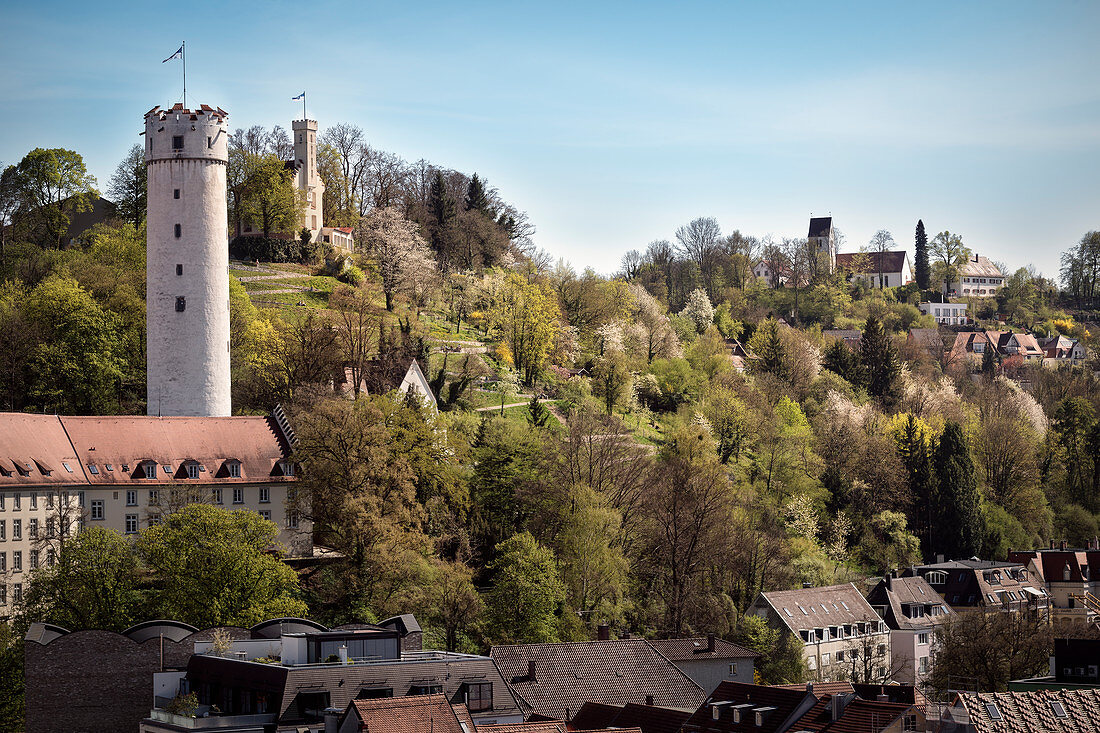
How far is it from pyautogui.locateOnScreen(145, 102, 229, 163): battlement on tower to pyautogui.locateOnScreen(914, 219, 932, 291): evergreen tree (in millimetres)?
113796

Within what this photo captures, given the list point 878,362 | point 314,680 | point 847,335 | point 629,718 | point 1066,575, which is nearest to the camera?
point 314,680

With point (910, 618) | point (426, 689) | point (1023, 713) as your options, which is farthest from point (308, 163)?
point (1023, 713)

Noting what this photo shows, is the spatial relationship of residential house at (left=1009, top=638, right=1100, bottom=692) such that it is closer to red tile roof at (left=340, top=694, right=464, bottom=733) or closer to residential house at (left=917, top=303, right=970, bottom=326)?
red tile roof at (left=340, top=694, right=464, bottom=733)

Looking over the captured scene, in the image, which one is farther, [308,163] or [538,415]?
[308,163]

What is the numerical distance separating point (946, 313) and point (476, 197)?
2575 inches

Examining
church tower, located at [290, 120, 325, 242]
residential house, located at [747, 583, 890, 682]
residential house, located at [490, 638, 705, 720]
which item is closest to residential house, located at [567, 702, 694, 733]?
residential house, located at [490, 638, 705, 720]

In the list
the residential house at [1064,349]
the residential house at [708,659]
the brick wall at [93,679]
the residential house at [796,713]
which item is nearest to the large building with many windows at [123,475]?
the brick wall at [93,679]

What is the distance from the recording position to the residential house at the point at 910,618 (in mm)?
69500

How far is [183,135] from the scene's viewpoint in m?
61.7

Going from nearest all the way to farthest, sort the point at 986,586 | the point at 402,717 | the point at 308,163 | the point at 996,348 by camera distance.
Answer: the point at 402,717
the point at 986,586
the point at 308,163
the point at 996,348

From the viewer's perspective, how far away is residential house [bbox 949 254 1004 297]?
166250 mm

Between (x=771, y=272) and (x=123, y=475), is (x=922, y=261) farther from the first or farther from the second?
(x=123, y=475)

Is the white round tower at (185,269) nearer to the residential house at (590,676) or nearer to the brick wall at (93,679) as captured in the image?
the brick wall at (93,679)

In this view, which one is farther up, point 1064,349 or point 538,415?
point 1064,349
